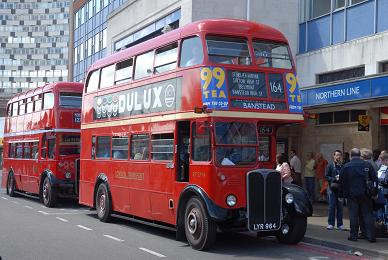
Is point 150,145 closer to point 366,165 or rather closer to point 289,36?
point 366,165

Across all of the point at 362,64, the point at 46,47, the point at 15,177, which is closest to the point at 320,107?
the point at 362,64

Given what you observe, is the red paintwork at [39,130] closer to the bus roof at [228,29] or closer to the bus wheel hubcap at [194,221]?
the bus roof at [228,29]

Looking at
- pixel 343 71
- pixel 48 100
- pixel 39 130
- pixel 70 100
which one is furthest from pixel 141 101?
pixel 343 71

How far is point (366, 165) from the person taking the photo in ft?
35.8

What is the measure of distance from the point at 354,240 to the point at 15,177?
52.5ft

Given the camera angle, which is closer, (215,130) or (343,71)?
(215,130)

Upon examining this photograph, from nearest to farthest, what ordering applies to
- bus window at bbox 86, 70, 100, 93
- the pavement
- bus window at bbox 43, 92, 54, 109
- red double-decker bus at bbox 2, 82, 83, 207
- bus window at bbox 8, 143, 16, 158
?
the pavement → bus window at bbox 86, 70, 100, 93 → red double-decker bus at bbox 2, 82, 83, 207 → bus window at bbox 43, 92, 54, 109 → bus window at bbox 8, 143, 16, 158

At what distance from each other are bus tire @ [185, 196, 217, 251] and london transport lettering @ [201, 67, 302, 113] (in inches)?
75.2

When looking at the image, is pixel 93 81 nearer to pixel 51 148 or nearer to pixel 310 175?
pixel 51 148

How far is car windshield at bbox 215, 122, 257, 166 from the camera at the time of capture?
1023 centimetres

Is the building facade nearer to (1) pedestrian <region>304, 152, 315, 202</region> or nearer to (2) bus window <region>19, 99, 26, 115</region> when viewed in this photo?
(2) bus window <region>19, 99, 26, 115</region>

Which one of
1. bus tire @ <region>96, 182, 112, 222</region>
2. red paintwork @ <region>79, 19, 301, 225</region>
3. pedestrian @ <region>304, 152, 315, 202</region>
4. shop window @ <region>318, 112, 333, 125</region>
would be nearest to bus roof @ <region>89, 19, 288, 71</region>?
Answer: red paintwork @ <region>79, 19, 301, 225</region>

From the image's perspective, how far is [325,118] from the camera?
64.5ft

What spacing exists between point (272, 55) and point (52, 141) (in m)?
10.2
